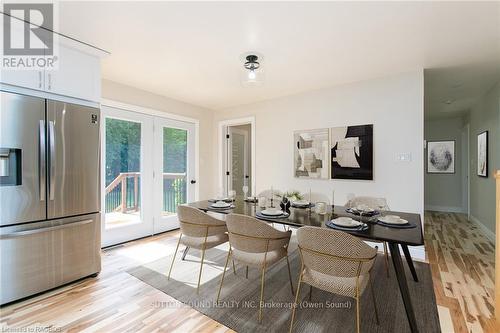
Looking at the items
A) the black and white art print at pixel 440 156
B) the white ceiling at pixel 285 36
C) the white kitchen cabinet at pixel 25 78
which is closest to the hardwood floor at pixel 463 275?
the black and white art print at pixel 440 156

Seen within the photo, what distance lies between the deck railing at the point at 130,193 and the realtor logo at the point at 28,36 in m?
1.85

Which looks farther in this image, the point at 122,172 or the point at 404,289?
the point at 122,172

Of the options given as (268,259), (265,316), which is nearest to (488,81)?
(268,259)

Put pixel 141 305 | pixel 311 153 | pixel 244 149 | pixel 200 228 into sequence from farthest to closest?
pixel 244 149 → pixel 311 153 → pixel 200 228 → pixel 141 305

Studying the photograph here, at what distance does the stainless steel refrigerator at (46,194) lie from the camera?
1993mm

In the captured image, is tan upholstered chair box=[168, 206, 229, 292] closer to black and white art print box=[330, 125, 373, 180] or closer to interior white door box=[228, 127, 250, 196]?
black and white art print box=[330, 125, 373, 180]

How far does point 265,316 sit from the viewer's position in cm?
189

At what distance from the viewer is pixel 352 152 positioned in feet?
11.5

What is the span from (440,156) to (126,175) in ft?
23.8

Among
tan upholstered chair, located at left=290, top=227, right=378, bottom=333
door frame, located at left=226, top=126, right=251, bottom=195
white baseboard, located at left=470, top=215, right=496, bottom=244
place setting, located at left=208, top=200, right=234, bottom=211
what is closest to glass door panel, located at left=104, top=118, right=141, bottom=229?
place setting, located at left=208, top=200, right=234, bottom=211

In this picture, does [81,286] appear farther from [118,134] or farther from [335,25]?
[335,25]

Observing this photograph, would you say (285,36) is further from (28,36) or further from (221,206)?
(28,36)

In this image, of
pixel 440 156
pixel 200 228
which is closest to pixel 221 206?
pixel 200 228

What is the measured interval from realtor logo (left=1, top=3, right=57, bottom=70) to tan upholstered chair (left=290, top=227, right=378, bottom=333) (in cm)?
271
